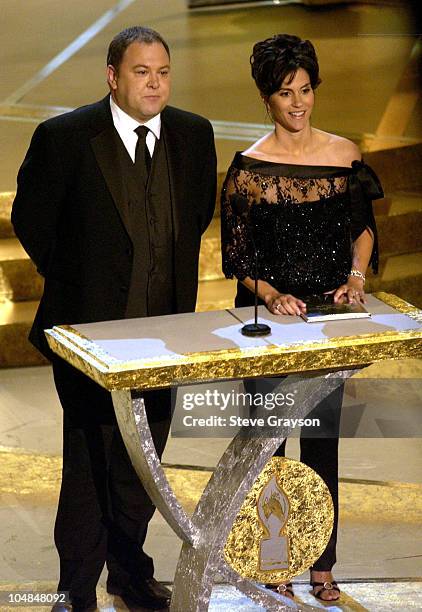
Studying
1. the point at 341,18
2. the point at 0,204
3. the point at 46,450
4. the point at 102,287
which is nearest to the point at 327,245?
the point at 102,287

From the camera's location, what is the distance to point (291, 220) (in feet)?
13.0

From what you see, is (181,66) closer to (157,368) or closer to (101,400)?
(101,400)

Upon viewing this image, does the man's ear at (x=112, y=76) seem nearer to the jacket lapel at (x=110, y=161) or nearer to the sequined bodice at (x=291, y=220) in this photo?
the jacket lapel at (x=110, y=161)

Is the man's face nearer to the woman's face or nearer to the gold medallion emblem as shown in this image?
the woman's face

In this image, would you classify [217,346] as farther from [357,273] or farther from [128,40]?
[128,40]

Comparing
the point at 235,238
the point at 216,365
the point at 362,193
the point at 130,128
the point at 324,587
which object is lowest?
the point at 324,587

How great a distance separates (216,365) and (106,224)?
640 mm

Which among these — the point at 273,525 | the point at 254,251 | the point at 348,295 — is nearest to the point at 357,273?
the point at 348,295

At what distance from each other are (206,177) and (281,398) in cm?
69

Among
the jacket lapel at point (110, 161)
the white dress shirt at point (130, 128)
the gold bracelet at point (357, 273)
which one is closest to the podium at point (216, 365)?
the gold bracelet at point (357, 273)

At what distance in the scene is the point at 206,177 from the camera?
4.01 metres

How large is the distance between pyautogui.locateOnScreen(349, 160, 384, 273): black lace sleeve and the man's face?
63 centimetres

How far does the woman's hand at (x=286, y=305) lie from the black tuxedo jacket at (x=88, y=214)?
28cm

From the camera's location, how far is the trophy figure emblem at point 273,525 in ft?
12.6
